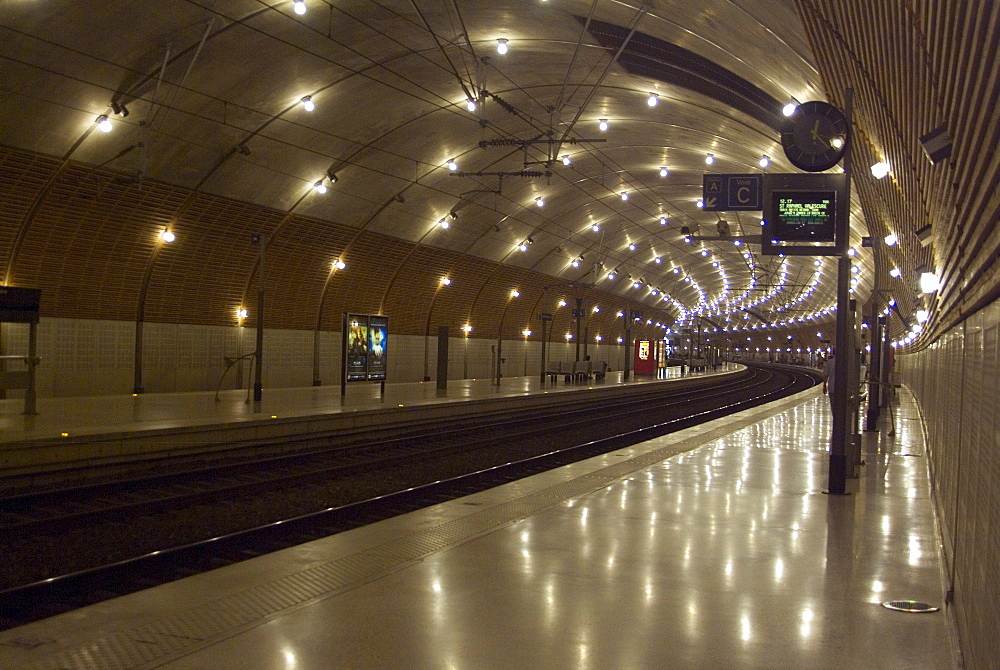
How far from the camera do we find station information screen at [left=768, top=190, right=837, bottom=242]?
11492 millimetres

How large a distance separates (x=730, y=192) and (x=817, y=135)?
7.74m

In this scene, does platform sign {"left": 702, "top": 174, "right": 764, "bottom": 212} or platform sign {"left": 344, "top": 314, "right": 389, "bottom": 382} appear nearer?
platform sign {"left": 702, "top": 174, "right": 764, "bottom": 212}

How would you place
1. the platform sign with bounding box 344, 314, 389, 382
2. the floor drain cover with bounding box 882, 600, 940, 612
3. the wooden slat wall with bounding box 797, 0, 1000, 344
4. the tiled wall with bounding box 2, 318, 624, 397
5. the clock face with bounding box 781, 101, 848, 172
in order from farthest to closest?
the platform sign with bounding box 344, 314, 389, 382 < the tiled wall with bounding box 2, 318, 624, 397 < the clock face with bounding box 781, 101, 848, 172 < the floor drain cover with bounding box 882, 600, 940, 612 < the wooden slat wall with bounding box 797, 0, 1000, 344

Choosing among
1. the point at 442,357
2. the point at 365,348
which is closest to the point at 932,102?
the point at 365,348

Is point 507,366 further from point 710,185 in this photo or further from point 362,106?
point 710,185

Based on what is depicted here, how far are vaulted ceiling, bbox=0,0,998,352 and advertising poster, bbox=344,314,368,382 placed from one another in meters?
3.29

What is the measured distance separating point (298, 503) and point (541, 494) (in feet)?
13.1

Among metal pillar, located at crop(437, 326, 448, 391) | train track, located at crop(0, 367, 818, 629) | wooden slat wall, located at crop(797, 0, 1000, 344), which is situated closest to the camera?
wooden slat wall, located at crop(797, 0, 1000, 344)

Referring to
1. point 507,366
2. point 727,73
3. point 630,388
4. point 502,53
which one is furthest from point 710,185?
point 507,366

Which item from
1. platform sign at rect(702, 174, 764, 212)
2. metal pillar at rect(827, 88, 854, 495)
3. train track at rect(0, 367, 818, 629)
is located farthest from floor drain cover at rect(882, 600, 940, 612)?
platform sign at rect(702, 174, 764, 212)

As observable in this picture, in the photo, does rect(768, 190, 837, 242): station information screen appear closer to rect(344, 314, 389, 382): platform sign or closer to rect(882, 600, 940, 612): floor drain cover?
rect(882, 600, 940, 612): floor drain cover

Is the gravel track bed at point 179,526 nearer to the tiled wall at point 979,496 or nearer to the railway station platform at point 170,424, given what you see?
the railway station platform at point 170,424

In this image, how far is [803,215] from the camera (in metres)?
11.6

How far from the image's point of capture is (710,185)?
1969 centimetres
